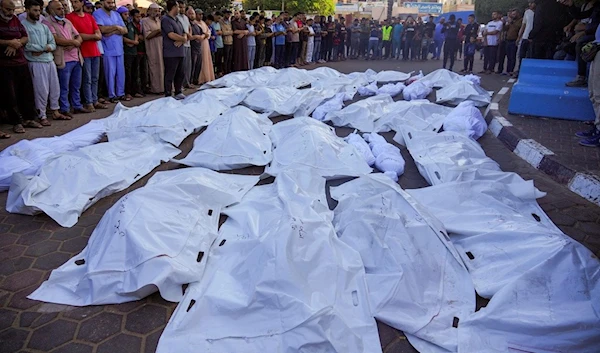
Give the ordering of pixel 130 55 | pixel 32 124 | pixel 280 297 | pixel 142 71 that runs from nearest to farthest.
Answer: pixel 280 297 < pixel 32 124 < pixel 130 55 < pixel 142 71

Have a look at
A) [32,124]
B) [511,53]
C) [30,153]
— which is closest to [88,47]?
[32,124]

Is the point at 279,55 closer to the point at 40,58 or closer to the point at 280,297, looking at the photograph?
the point at 40,58

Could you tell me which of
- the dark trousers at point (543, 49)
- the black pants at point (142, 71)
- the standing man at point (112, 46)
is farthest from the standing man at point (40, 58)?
the dark trousers at point (543, 49)

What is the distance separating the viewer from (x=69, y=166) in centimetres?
348

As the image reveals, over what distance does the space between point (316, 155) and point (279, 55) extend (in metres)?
9.40

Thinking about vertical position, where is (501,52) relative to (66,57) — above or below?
above

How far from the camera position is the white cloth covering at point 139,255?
221 cm

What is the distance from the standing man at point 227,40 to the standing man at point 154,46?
226 centimetres

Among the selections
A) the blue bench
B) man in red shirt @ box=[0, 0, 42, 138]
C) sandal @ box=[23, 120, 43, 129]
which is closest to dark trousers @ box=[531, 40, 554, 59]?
the blue bench

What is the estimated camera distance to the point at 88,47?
6.14m

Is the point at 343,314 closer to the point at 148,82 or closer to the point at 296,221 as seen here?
the point at 296,221

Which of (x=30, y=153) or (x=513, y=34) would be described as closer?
(x=30, y=153)

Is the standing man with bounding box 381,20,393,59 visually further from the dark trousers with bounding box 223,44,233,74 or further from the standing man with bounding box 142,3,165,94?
the standing man with bounding box 142,3,165,94

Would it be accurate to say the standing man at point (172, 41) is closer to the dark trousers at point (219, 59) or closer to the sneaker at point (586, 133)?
the dark trousers at point (219, 59)
